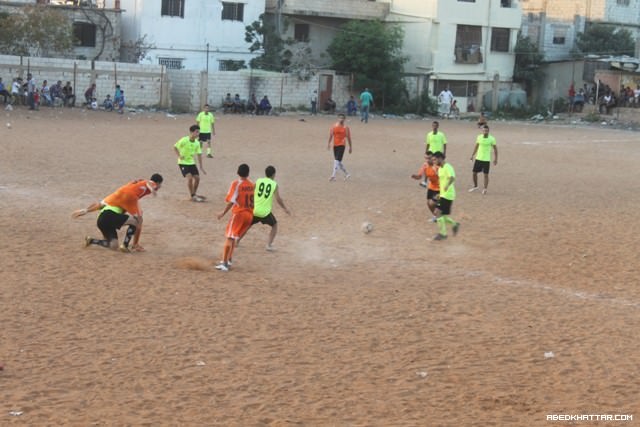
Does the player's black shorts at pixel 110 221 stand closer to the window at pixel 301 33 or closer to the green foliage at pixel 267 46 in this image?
the green foliage at pixel 267 46

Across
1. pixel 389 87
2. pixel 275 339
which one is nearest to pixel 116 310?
pixel 275 339

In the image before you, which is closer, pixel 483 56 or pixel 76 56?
pixel 76 56

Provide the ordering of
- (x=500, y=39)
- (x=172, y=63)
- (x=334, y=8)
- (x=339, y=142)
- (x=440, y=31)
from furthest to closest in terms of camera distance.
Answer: (x=500, y=39)
(x=334, y=8)
(x=440, y=31)
(x=172, y=63)
(x=339, y=142)

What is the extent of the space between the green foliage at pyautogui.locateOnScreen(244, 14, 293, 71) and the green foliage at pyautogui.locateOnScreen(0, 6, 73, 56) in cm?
964

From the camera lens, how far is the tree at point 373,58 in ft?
160

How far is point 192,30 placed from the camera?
47.4 m

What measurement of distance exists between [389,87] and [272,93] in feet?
21.1

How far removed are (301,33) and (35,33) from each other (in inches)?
593

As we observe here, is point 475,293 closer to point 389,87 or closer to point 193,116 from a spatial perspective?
point 193,116

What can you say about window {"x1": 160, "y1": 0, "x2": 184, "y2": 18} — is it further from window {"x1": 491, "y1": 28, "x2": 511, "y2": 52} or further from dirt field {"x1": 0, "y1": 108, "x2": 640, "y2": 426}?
dirt field {"x1": 0, "y1": 108, "x2": 640, "y2": 426}

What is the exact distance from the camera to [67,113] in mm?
37000

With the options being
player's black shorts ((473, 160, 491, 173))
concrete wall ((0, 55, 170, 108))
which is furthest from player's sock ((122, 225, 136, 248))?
concrete wall ((0, 55, 170, 108))

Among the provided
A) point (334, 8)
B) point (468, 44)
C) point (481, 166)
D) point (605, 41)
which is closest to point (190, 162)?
point (481, 166)

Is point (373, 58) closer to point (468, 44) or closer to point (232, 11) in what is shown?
point (468, 44)
